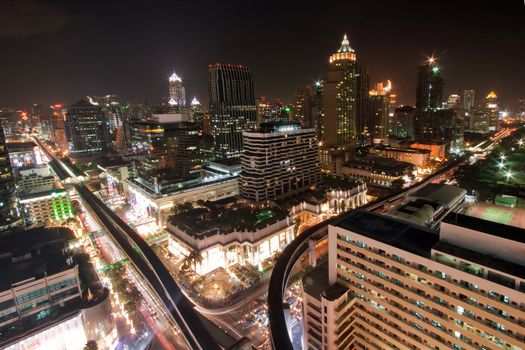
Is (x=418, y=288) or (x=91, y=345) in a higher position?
(x=418, y=288)

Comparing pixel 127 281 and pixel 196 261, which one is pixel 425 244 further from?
pixel 127 281

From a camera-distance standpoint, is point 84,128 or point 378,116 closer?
point 84,128

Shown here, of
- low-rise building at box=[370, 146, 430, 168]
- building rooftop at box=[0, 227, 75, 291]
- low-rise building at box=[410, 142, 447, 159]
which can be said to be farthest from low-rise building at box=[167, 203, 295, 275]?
low-rise building at box=[410, 142, 447, 159]

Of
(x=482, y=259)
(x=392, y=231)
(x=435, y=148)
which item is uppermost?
(x=482, y=259)

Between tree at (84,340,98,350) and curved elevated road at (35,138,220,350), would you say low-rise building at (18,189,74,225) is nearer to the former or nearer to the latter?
curved elevated road at (35,138,220,350)

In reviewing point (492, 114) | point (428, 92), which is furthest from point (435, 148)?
point (492, 114)

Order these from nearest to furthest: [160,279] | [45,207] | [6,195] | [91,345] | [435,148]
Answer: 1. [91,345]
2. [160,279]
3. [6,195]
4. [45,207]
5. [435,148]

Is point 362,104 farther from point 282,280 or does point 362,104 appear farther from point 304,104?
point 282,280

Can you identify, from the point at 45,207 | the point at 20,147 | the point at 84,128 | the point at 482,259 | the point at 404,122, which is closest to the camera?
the point at 482,259
